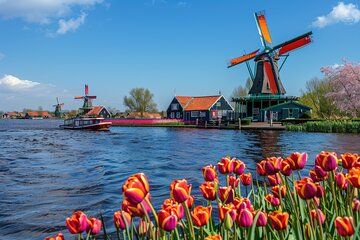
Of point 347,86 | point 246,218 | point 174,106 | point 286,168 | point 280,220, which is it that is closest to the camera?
point 246,218

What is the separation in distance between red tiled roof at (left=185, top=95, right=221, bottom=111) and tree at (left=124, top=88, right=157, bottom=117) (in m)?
28.3

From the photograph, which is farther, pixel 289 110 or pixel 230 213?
pixel 289 110

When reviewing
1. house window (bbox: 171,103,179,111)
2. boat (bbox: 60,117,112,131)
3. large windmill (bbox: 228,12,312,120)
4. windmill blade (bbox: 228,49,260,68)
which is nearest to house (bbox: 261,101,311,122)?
large windmill (bbox: 228,12,312,120)

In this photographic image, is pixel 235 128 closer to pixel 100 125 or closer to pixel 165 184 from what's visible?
pixel 100 125

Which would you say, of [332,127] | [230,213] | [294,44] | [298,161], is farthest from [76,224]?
[294,44]

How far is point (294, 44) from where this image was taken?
45.3m

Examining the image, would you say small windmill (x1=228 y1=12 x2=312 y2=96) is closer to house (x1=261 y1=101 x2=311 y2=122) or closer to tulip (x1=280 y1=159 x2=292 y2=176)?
house (x1=261 y1=101 x2=311 y2=122)

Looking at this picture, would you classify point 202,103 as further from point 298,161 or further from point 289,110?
point 298,161

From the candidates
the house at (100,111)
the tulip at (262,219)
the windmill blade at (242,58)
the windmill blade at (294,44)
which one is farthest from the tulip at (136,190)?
the house at (100,111)

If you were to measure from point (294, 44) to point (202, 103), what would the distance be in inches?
721

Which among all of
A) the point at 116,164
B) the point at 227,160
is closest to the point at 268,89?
the point at 116,164

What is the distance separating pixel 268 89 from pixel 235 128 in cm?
1182

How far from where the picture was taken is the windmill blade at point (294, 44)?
43.7 metres

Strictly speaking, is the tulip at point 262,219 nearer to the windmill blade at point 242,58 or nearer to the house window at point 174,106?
the windmill blade at point 242,58
